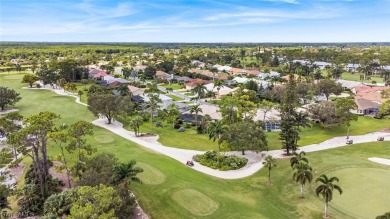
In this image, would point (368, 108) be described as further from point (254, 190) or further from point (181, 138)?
point (254, 190)

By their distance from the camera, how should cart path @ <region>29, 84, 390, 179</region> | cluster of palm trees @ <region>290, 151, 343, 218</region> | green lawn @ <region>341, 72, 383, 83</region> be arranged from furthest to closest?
green lawn @ <region>341, 72, 383, 83</region> < cart path @ <region>29, 84, 390, 179</region> < cluster of palm trees @ <region>290, 151, 343, 218</region>

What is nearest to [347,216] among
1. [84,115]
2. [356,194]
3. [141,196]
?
[356,194]

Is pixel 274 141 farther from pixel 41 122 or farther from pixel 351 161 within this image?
pixel 41 122

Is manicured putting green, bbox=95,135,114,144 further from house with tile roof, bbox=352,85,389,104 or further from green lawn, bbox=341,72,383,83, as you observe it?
green lawn, bbox=341,72,383,83

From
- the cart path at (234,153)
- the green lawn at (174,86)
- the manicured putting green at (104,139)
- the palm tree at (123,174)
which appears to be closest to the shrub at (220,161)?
the cart path at (234,153)

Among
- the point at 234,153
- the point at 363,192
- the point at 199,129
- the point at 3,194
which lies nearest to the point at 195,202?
the point at 234,153

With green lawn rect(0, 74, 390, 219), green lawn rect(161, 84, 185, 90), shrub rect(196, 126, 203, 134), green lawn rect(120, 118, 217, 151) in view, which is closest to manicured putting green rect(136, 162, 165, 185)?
green lawn rect(0, 74, 390, 219)

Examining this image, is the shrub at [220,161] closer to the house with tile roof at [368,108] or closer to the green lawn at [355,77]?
the house with tile roof at [368,108]
